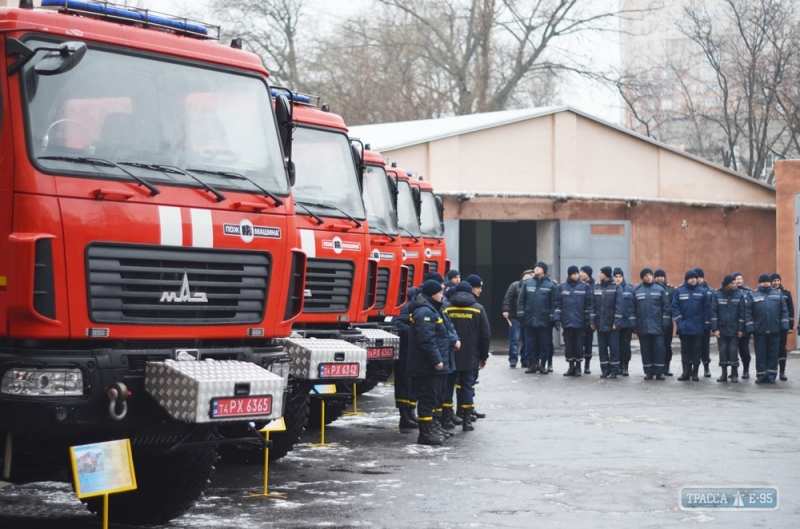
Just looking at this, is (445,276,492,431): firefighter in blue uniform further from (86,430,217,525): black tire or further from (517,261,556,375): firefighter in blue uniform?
(517,261,556,375): firefighter in blue uniform

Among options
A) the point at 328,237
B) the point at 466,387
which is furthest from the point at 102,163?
the point at 466,387

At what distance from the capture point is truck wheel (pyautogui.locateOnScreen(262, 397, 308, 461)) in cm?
1100

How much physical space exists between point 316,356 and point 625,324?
11.2m

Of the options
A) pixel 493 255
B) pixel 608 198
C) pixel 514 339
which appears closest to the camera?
pixel 514 339

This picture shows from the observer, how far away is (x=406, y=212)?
59.2ft

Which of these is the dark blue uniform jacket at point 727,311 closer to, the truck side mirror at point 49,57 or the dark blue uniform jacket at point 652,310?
the dark blue uniform jacket at point 652,310

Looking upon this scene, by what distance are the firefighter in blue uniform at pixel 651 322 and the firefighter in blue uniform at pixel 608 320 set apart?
0.37m

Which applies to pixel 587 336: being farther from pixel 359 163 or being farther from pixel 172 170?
pixel 172 170

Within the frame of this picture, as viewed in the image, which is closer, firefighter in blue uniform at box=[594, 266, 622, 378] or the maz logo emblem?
the maz logo emblem

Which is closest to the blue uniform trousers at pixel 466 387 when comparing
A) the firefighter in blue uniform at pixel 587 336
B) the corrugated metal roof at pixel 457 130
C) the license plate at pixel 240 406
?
the license plate at pixel 240 406

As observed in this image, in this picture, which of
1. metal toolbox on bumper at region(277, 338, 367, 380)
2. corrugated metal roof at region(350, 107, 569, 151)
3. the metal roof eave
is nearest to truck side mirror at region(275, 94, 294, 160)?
metal toolbox on bumper at region(277, 338, 367, 380)

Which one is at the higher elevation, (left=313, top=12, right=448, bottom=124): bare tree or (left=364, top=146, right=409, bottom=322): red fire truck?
(left=313, top=12, right=448, bottom=124): bare tree

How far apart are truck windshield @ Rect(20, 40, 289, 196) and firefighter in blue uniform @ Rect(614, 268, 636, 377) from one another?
42.3 feet

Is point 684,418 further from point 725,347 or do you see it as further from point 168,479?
point 168,479
